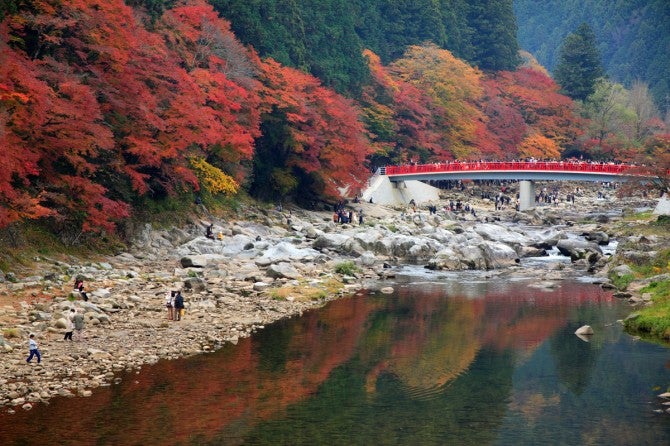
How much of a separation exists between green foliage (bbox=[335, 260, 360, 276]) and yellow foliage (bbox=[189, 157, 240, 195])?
34.0 ft

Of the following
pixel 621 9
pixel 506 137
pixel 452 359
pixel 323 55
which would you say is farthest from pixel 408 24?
pixel 621 9

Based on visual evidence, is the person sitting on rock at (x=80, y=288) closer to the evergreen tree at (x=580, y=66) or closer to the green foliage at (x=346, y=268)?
the green foliage at (x=346, y=268)

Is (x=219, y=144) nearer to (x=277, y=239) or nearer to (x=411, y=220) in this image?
(x=277, y=239)

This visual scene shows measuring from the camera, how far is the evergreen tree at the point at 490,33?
110 meters

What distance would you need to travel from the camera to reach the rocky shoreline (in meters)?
22.8

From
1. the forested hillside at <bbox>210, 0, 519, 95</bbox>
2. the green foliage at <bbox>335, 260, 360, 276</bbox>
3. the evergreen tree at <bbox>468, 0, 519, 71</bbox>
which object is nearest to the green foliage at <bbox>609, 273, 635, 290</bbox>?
the green foliage at <bbox>335, 260, 360, 276</bbox>

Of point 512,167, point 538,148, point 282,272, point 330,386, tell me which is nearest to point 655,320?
point 330,386

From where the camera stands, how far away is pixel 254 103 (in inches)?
2030

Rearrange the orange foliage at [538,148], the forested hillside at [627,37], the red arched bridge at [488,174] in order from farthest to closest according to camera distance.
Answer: the forested hillside at [627,37] → the orange foliage at [538,148] → the red arched bridge at [488,174]

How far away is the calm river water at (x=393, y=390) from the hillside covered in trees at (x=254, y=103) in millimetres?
11285

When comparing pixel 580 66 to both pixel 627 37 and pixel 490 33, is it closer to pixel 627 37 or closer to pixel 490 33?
pixel 490 33

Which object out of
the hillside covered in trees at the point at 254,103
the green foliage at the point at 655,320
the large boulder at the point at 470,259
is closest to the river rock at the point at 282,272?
the hillside covered in trees at the point at 254,103

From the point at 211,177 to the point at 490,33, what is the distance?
73.0 meters

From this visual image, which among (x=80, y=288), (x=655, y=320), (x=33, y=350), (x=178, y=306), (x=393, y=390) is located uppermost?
(x=80, y=288)
